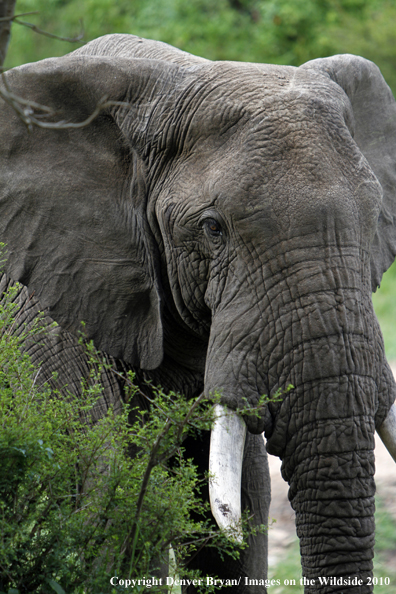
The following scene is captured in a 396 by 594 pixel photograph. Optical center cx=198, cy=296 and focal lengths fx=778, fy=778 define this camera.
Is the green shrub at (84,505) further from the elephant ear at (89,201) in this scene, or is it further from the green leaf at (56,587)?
the elephant ear at (89,201)

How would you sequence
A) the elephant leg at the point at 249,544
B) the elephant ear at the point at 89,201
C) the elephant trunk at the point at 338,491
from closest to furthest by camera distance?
1. the elephant trunk at the point at 338,491
2. the elephant ear at the point at 89,201
3. the elephant leg at the point at 249,544

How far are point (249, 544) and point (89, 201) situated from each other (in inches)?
67.0

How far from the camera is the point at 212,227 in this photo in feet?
8.47

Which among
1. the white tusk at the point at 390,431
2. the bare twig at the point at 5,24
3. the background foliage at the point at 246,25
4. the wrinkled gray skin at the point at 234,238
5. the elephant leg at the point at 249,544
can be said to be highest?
the background foliage at the point at 246,25

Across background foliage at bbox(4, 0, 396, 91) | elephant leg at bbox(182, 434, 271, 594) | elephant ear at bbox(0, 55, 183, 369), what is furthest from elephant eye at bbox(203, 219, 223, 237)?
background foliage at bbox(4, 0, 396, 91)

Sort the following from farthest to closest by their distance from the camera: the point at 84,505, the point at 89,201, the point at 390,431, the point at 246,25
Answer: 1. the point at 246,25
2. the point at 89,201
3. the point at 390,431
4. the point at 84,505

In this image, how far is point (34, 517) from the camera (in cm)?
220

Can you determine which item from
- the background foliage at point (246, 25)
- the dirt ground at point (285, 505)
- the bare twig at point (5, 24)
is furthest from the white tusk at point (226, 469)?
the background foliage at point (246, 25)

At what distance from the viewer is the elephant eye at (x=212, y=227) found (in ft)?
8.45

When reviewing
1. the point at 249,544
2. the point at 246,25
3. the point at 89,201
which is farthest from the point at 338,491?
the point at 246,25

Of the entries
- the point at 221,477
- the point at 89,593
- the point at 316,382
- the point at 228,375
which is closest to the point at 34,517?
the point at 89,593

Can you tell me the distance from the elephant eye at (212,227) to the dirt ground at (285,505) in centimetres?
266

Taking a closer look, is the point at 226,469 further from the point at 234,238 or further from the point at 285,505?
the point at 285,505

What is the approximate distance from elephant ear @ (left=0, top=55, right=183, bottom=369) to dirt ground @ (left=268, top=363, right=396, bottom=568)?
7.72 ft
